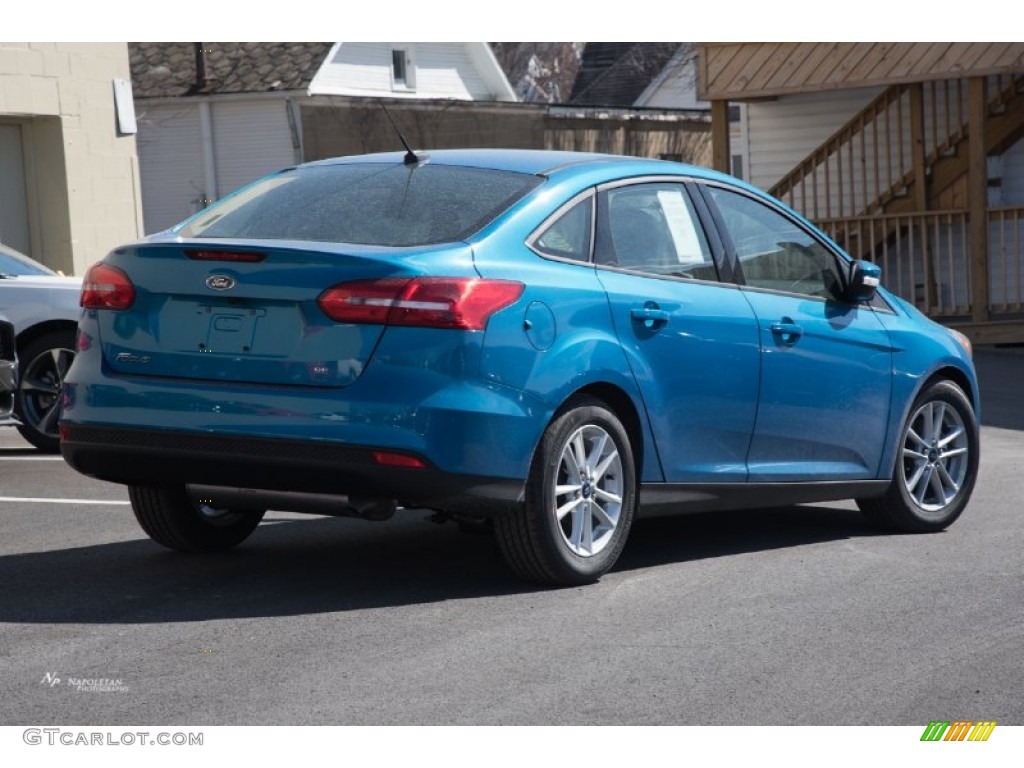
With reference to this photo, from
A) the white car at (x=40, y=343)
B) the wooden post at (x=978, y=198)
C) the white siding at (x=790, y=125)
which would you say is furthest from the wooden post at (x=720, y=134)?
the white car at (x=40, y=343)

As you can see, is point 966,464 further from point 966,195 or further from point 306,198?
point 966,195

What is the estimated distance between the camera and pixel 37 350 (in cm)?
1186

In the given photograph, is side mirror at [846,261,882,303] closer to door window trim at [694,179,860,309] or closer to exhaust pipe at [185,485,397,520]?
door window trim at [694,179,860,309]

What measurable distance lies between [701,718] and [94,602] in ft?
8.25

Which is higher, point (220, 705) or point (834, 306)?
point (834, 306)

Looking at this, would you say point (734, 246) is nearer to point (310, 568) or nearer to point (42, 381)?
point (310, 568)

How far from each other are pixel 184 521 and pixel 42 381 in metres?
5.01

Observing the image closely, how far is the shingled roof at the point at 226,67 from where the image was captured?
39.2 metres

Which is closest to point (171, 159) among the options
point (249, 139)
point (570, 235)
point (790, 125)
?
point (249, 139)

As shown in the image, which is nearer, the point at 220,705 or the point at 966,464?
the point at 220,705

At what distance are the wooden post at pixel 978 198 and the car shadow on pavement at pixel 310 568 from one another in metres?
11.8
